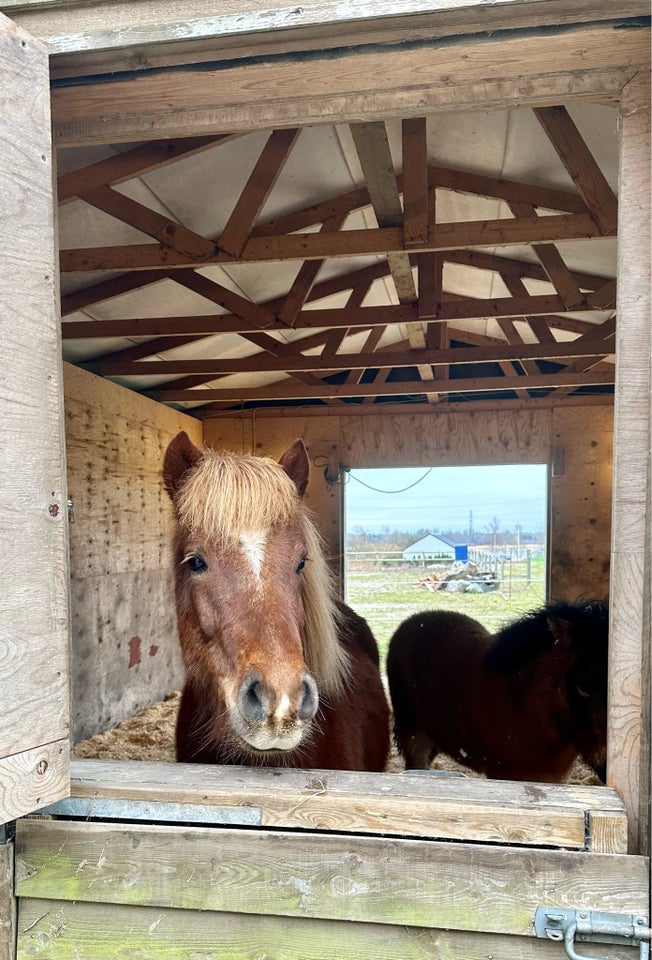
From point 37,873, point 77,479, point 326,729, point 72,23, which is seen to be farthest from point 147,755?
point 72,23

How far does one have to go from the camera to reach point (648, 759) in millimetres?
1291

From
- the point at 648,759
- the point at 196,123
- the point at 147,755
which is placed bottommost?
the point at 147,755

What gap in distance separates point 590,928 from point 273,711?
2.41 feet

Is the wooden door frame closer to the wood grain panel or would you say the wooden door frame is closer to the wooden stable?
the wooden stable

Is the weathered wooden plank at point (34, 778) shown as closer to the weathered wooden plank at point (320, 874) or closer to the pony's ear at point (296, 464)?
the weathered wooden plank at point (320, 874)

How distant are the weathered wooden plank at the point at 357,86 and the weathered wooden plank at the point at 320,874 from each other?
64.2 inches

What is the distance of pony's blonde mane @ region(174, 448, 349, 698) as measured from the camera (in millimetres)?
1860

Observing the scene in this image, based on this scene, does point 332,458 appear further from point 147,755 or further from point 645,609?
point 645,609

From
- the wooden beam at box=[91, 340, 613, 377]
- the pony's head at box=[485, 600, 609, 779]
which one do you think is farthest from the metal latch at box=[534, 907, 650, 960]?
the wooden beam at box=[91, 340, 613, 377]

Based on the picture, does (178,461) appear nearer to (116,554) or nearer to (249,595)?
(249,595)

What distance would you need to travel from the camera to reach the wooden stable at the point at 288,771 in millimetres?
1307

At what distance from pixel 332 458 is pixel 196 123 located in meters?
6.98

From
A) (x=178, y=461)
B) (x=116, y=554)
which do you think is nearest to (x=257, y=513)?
(x=178, y=461)

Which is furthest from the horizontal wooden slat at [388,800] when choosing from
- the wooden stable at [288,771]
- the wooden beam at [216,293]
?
→ the wooden beam at [216,293]
